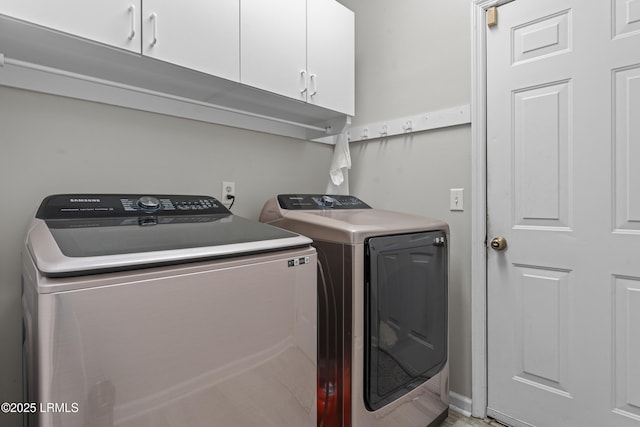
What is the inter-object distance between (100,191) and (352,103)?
1353 mm

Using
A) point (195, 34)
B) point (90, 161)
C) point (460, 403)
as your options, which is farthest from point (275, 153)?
point (460, 403)

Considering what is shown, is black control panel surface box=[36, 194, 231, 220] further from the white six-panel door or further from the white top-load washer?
the white six-panel door

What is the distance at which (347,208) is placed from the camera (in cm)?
196

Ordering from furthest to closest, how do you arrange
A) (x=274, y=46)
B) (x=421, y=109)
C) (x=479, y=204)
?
(x=421, y=109), (x=479, y=204), (x=274, y=46)

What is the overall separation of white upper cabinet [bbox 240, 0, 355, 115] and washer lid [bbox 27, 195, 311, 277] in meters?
0.64

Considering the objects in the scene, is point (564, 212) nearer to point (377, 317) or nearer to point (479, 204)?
point (479, 204)

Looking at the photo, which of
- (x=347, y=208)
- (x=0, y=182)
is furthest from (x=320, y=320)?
(x=0, y=182)

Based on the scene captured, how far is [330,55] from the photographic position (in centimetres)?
180

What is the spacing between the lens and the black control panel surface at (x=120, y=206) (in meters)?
1.11

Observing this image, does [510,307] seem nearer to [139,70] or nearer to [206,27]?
[206,27]

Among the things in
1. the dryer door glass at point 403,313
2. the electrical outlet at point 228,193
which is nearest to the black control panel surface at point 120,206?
the electrical outlet at point 228,193

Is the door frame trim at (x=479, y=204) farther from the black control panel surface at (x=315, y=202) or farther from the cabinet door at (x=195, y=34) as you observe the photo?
the cabinet door at (x=195, y=34)

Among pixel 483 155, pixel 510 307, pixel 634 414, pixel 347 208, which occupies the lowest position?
pixel 634 414

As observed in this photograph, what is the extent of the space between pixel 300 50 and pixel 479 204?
1217mm
